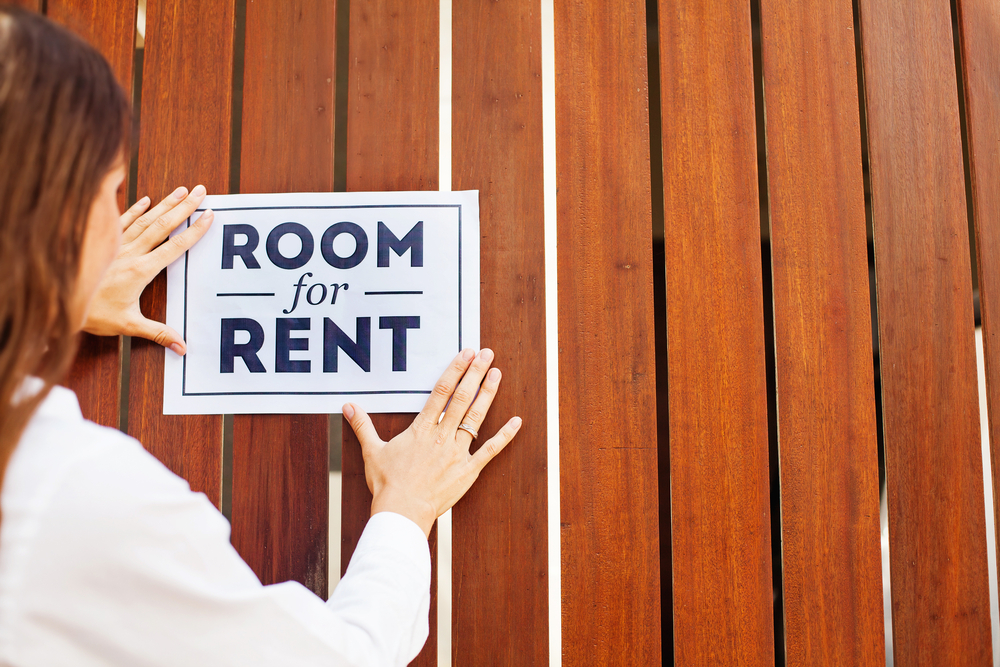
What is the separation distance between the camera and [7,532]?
455 mm

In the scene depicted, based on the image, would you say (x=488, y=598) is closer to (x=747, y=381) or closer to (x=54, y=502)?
(x=747, y=381)

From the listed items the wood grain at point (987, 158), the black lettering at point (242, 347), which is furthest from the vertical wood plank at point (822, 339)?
the black lettering at point (242, 347)

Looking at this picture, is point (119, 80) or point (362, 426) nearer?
point (362, 426)

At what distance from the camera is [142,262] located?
976 millimetres

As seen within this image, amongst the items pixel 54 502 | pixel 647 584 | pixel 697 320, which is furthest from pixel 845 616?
pixel 54 502

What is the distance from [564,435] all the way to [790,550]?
41cm

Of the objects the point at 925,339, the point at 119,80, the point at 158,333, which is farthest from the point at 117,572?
the point at 925,339

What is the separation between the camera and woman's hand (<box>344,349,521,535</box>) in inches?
34.1

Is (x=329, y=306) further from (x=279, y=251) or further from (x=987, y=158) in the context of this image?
(x=987, y=158)

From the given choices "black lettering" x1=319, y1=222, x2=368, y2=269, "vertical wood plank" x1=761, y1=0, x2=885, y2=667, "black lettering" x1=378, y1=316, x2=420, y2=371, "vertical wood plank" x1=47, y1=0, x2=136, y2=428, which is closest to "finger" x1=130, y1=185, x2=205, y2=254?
"vertical wood plank" x1=47, y1=0, x2=136, y2=428

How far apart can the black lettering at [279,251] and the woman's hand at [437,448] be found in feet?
0.85

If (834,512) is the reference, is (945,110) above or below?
above

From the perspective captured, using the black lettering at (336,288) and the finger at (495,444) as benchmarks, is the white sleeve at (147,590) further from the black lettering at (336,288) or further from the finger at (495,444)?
the black lettering at (336,288)

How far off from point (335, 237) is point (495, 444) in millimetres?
440
